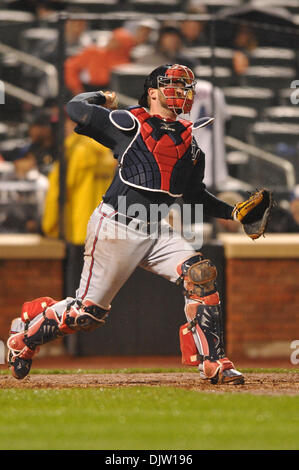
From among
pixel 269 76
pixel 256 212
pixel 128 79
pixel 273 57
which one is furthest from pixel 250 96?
pixel 256 212

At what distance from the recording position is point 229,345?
9.64m

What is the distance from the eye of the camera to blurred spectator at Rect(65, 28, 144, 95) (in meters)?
10.1

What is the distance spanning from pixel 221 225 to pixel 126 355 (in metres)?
1.61

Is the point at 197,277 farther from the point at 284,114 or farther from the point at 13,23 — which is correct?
the point at 13,23

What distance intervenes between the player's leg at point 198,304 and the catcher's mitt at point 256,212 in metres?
0.44

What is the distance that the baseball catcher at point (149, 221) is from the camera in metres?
6.66

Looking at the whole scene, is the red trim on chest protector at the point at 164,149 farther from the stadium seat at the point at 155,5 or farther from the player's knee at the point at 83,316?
the stadium seat at the point at 155,5

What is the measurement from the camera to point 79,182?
9547 millimetres

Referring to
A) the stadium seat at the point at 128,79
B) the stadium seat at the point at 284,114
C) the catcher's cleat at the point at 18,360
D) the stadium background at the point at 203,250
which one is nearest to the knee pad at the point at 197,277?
the catcher's cleat at the point at 18,360

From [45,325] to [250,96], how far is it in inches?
253

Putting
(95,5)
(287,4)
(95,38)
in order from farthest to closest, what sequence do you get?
(287,4)
(95,5)
(95,38)

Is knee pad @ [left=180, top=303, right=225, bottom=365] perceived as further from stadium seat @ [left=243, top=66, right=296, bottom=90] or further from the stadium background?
stadium seat @ [left=243, top=66, right=296, bottom=90]

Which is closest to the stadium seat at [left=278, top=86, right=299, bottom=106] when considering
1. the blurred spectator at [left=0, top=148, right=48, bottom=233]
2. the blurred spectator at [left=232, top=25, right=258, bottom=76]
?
the blurred spectator at [left=232, top=25, right=258, bottom=76]

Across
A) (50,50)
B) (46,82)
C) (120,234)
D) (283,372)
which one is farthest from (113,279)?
(50,50)
